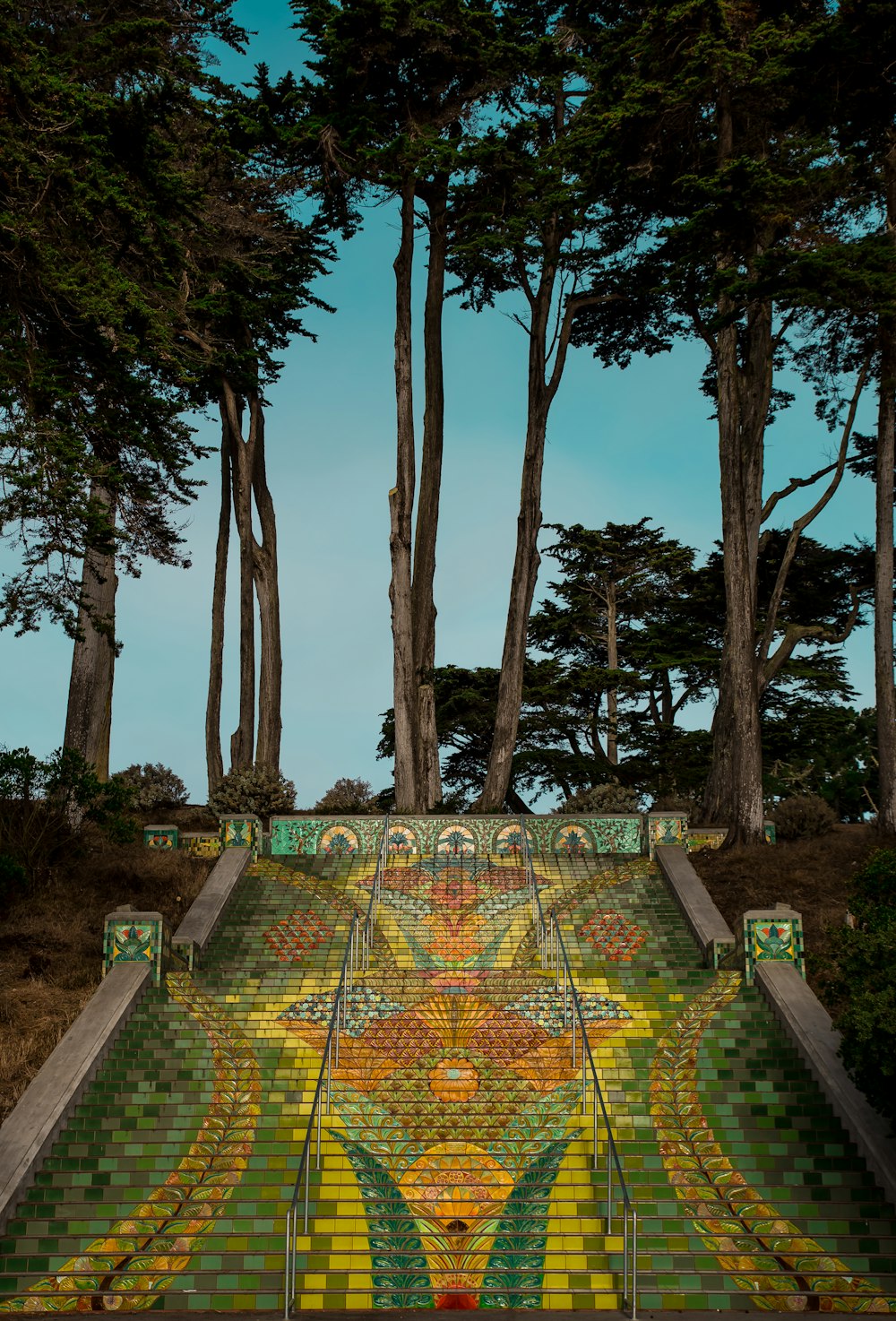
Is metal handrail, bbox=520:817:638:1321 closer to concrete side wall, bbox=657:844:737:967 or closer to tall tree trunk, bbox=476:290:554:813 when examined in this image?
concrete side wall, bbox=657:844:737:967

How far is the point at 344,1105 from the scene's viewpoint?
11.4m

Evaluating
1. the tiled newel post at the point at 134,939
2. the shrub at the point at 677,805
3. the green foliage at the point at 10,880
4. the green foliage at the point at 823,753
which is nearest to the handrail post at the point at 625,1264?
the tiled newel post at the point at 134,939

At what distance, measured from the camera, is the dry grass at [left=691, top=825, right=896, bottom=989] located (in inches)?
651

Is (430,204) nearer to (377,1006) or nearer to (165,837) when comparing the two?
(165,837)

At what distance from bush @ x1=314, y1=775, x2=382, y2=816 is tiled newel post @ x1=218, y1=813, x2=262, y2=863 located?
327 centimetres

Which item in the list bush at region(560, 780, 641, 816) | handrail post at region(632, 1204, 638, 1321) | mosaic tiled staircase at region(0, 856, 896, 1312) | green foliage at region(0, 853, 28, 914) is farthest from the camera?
bush at region(560, 780, 641, 816)

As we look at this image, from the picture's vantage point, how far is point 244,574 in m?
26.3

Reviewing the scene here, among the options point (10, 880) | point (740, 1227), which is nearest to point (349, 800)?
point (10, 880)

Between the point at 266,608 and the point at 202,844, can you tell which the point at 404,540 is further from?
the point at 202,844

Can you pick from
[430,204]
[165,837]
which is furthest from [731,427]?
[165,837]

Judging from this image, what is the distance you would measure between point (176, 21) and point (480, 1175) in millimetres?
17353

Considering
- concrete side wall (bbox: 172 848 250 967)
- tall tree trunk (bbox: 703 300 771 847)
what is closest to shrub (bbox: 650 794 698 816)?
tall tree trunk (bbox: 703 300 771 847)

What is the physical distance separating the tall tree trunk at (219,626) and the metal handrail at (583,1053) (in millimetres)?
9289

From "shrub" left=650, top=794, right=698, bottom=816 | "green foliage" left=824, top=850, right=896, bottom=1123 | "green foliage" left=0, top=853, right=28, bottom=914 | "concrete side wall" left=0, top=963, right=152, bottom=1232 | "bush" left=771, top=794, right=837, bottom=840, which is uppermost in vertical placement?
"shrub" left=650, top=794, right=698, bottom=816
